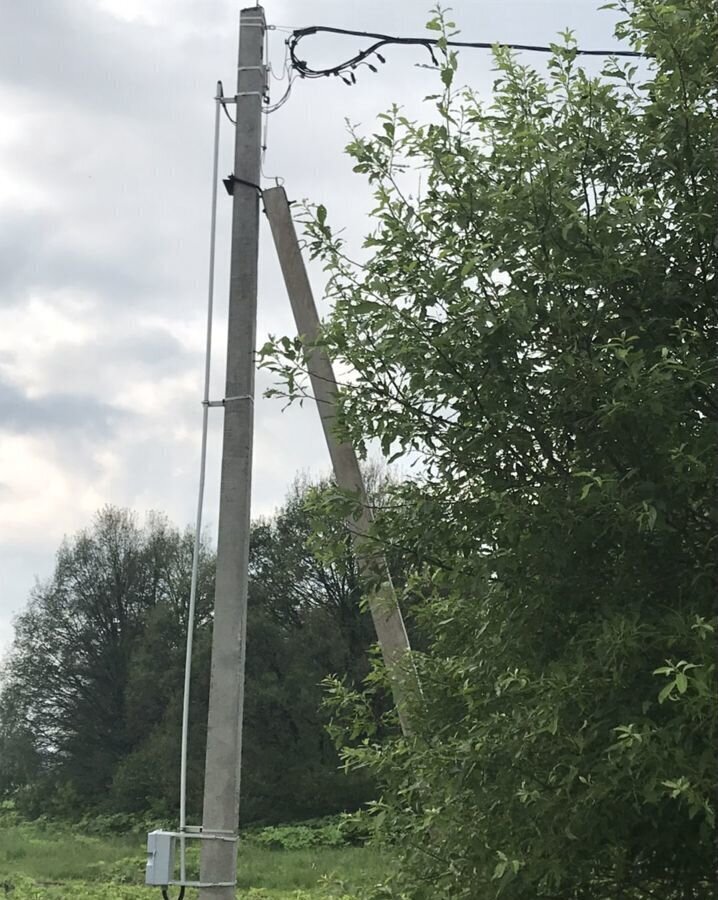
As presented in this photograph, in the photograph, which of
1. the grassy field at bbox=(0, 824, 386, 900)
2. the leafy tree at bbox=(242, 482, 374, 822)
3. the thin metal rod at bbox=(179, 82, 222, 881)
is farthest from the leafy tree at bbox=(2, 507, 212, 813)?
the thin metal rod at bbox=(179, 82, 222, 881)

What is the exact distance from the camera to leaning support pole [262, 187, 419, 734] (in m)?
4.63

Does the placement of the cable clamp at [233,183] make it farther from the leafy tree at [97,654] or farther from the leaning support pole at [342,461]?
the leafy tree at [97,654]

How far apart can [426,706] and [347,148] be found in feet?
8.21

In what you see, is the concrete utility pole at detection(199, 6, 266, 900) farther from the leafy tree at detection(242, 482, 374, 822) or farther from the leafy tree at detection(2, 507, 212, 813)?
the leafy tree at detection(2, 507, 212, 813)

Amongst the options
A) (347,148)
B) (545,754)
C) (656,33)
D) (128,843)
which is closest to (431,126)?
(347,148)

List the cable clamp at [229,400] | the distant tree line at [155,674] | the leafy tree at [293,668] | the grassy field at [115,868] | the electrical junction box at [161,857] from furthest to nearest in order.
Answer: the distant tree line at [155,674] → the leafy tree at [293,668] → the grassy field at [115,868] → the cable clamp at [229,400] → the electrical junction box at [161,857]

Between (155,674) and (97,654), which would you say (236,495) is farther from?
(97,654)

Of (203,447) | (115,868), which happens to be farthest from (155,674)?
(203,447)

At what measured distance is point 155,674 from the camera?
106ft

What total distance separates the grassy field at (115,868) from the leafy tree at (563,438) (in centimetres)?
1126

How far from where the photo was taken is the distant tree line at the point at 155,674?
96.4 feet

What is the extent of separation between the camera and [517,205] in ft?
12.8

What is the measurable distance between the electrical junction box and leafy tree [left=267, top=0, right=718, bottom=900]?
105 cm

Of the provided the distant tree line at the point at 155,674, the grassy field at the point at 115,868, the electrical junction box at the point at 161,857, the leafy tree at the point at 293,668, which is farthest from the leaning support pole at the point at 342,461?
the leafy tree at the point at 293,668
